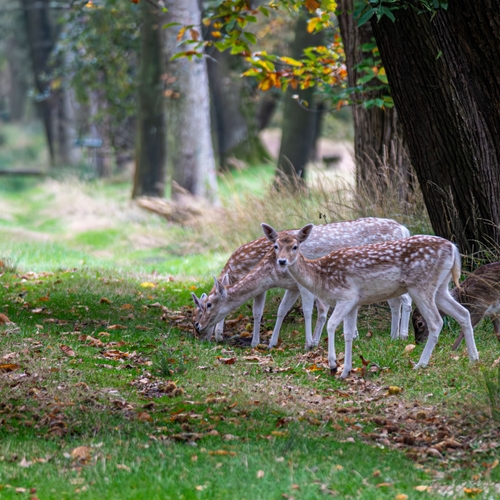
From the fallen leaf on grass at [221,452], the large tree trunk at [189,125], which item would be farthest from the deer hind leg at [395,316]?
the large tree trunk at [189,125]

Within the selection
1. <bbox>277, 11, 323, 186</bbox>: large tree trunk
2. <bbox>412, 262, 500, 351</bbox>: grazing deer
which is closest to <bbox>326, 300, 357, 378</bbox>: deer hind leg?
<bbox>412, 262, 500, 351</bbox>: grazing deer

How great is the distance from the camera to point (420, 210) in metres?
10.9

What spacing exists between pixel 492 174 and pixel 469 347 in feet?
7.21

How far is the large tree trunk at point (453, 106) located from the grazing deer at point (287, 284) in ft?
2.40

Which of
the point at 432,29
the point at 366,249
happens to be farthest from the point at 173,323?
the point at 432,29

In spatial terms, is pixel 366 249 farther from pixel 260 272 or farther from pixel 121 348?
pixel 121 348

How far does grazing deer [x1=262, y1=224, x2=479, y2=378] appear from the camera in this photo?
7.67 meters

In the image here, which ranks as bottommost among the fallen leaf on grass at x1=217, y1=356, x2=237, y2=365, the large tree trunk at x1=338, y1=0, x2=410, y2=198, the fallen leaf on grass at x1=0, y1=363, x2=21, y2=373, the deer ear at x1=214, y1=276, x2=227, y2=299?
the fallen leaf on grass at x1=217, y1=356, x2=237, y2=365

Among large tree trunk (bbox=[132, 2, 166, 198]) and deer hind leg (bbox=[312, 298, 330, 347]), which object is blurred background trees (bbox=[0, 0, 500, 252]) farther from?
deer hind leg (bbox=[312, 298, 330, 347])

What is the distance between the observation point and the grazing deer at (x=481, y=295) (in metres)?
8.16

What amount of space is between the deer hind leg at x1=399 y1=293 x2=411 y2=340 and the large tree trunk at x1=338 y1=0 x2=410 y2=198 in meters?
2.47

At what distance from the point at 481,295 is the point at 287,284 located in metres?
2.03

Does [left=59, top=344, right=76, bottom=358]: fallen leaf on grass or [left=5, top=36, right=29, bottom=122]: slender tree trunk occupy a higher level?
[left=5, top=36, right=29, bottom=122]: slender tree trunk

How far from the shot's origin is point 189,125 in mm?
20219
